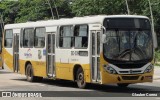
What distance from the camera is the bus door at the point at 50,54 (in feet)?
76.0

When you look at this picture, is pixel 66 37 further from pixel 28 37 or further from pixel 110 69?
pixel 28 37

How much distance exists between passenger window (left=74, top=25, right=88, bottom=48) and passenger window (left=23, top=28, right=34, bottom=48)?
14.9 feet

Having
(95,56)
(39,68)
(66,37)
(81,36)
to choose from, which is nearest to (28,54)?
(39,68)

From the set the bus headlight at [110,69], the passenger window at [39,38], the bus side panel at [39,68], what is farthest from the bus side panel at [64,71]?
the bus headlight at [110,69]

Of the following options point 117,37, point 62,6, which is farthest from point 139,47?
point 62,6

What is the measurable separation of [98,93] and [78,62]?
2.56m

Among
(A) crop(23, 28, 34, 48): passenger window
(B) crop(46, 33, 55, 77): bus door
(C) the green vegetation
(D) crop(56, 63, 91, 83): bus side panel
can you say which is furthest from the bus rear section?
(C) the green vegetation

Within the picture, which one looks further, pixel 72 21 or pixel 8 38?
pixel 8 38

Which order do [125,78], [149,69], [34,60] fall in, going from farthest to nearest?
[34,60] < [149,69] < [125,78]

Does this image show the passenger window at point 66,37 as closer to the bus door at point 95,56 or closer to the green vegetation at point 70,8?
the bus door at point 95,56

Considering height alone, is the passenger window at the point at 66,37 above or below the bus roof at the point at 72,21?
below

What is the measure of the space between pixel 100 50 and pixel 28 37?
23.6 feet

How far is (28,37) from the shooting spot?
25.6 metres

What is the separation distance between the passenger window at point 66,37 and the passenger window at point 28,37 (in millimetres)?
3095
